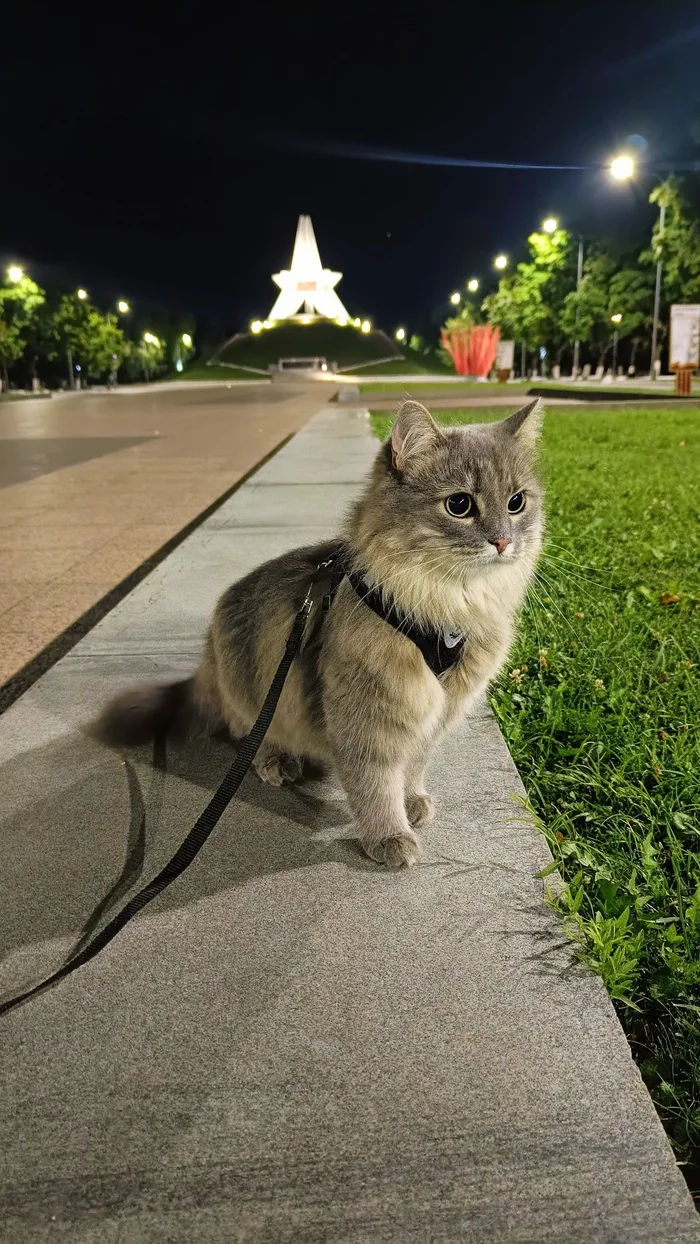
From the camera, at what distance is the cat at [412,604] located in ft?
8.07

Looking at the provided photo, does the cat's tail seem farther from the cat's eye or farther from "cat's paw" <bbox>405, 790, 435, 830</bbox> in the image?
the cat's eye

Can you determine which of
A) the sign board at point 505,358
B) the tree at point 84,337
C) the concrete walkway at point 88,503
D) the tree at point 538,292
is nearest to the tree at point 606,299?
the tree at point 538,292

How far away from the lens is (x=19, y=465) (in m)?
13.4

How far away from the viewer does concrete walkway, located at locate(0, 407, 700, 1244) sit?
4.91 ft

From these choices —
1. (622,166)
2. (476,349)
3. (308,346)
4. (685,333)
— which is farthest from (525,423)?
(308,346)

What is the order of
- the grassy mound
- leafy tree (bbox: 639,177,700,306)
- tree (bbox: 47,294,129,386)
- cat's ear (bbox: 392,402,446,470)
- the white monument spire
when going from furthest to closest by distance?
the white monument spire, the grassy mound, tree (bbox: 47,294,129,386), leafy tree (bbox: 639,177,700,306), cat's ear (bbox: 392,402,446,470)

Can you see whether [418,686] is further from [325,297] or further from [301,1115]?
[325,297]

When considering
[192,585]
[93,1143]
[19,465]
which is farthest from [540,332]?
[93,1143]

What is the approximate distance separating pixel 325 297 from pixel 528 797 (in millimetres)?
133615

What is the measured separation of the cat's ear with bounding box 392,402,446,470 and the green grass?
25.2 inches

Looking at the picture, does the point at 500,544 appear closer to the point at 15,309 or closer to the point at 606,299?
the point at 606,299

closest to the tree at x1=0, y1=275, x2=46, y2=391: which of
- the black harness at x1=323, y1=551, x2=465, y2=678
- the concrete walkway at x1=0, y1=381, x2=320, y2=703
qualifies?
the concrete walkway at x1=0, y1=381, x2=320, y2=703

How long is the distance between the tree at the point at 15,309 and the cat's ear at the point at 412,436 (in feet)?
187

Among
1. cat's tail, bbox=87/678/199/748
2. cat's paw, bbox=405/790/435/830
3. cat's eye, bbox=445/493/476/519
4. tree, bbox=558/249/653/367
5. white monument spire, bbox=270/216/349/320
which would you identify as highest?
white monument spire, bbox=270/216/349/320
